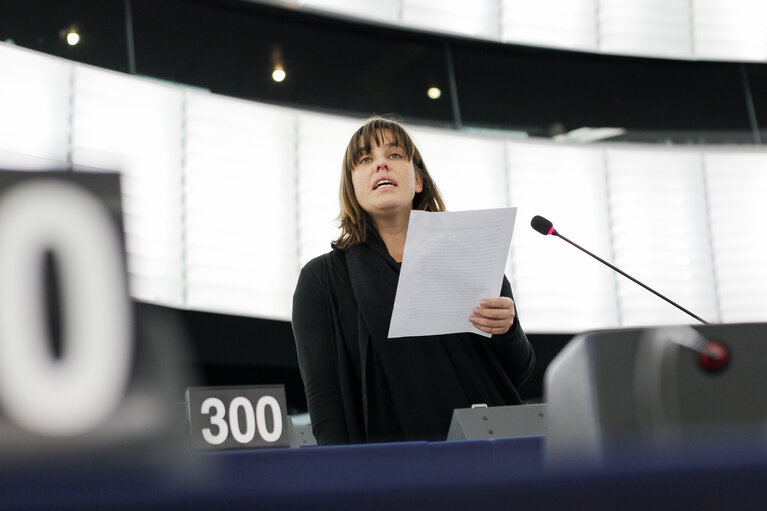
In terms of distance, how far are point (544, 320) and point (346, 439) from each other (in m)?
4.30

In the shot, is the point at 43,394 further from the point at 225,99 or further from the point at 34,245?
the point at 225,99

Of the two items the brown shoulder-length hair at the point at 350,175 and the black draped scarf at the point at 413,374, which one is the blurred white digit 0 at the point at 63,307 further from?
the brown shoulder-length hair at the point at 350,175

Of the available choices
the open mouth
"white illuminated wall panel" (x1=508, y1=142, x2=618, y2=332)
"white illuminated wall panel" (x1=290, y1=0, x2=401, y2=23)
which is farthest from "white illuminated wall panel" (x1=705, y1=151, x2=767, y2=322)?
the open mouth

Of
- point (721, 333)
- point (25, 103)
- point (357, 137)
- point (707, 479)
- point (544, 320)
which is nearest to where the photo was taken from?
point (707, 479)

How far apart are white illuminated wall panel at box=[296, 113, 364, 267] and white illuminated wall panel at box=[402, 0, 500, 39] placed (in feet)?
3.36

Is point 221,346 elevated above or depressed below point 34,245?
above

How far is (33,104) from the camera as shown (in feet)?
14.2

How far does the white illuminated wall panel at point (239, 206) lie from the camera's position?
471 centimetres

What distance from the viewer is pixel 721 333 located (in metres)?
0.76

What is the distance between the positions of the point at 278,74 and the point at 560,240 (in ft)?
6.44

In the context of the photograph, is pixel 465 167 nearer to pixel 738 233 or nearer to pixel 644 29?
pixel 644 29

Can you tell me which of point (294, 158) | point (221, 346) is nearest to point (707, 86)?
point (294, 158)

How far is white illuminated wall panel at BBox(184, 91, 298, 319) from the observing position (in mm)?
4711

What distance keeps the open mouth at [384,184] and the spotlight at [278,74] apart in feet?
11.6
